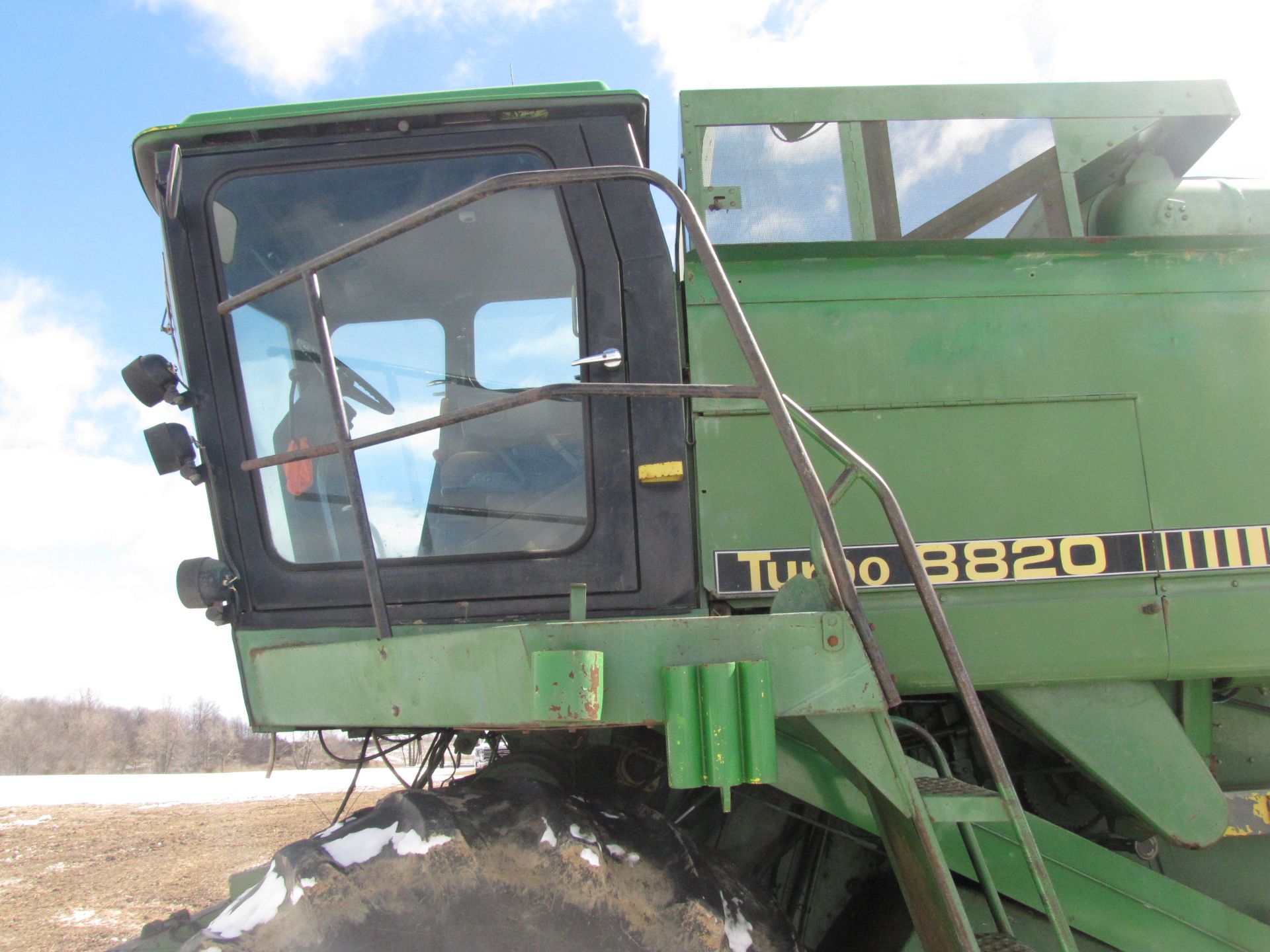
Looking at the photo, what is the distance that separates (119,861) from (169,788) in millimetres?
5203

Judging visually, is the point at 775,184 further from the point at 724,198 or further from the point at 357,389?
the point at 357,389

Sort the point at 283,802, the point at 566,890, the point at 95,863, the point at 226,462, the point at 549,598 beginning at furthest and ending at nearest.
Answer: the point at 283,802, the point at 95,863, the point at 226,462, the point at 549,598, the point at 566,890

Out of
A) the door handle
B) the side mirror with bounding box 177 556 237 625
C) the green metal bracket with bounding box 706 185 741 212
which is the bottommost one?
the side mirror with bounding box 177 556 237 625

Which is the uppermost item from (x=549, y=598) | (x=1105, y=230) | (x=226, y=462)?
(x=1105, y=230)

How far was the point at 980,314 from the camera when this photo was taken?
8.18 ft

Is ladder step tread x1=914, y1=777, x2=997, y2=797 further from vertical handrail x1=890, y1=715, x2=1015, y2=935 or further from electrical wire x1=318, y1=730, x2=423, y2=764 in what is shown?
electrical wire x1=318, y1=730, x2=423, y2=764

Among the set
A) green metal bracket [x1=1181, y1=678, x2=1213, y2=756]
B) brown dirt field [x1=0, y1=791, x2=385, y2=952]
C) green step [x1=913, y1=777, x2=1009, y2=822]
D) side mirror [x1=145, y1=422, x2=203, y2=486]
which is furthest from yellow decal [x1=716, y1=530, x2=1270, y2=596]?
brown dirt field [x1=0, y1=791, x2=385, y2=952]

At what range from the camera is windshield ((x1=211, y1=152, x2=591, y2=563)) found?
7.33ft

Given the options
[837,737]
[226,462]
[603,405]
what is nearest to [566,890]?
[837,737]

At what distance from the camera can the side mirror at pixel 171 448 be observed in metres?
2.26

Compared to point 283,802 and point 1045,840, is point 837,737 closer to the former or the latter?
point 1045,840

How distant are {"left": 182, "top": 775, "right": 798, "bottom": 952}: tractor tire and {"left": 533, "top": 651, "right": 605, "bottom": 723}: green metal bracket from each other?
0.30 meters

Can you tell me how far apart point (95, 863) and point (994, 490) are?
742 centimetres

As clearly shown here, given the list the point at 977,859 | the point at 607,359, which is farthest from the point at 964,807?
the point at 607,359
